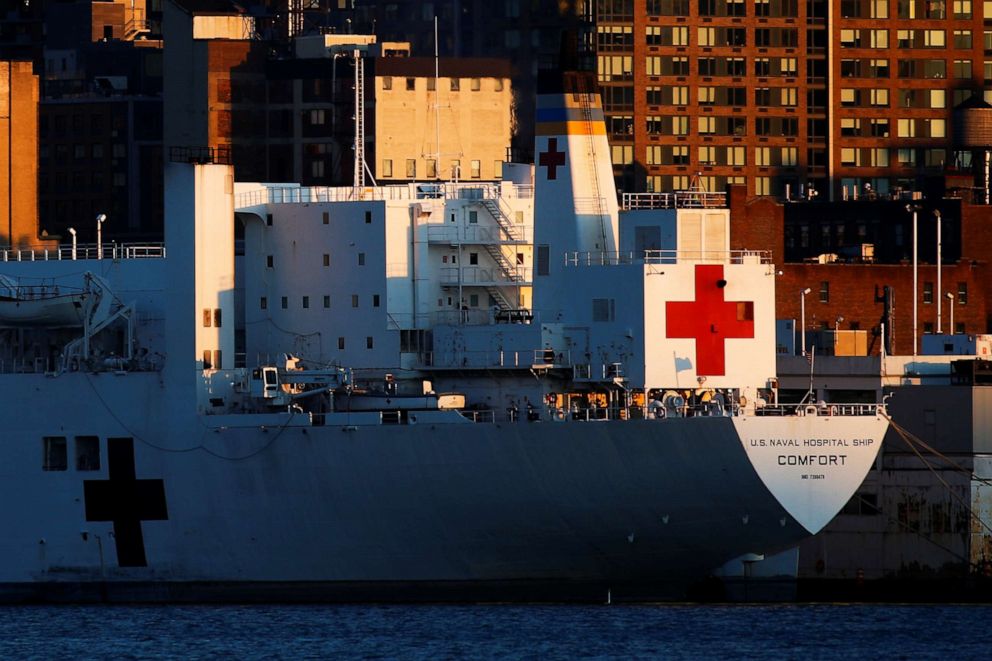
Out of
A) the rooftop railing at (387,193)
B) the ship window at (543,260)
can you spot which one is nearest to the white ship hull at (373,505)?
the ship window at (543,260)

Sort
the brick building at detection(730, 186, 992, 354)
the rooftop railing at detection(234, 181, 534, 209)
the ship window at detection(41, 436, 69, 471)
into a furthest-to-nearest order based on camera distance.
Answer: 1. the brick building at detection(730, 186, 992, 354)
2. the rooftop railing at detection(234, 181, 534, 209)
3. the ship window at detection(41, 436, 69, 471)

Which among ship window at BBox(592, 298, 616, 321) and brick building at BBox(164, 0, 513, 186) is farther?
brick building at BBox(164, 0, 513, 186)

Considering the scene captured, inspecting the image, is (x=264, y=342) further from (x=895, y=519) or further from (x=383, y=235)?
(x=895, y=519)

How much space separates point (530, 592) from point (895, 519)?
935 centimetres

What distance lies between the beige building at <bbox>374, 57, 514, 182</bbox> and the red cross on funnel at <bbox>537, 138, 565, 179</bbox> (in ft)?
83.3

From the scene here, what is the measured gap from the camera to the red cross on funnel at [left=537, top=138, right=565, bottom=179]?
60.4 metres

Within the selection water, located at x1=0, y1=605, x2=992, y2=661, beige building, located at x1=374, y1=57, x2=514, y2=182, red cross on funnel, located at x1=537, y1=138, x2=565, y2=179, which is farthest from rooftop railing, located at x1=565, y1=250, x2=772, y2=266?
beige building, located at x1=374, y1=57, x2=514, y2=182

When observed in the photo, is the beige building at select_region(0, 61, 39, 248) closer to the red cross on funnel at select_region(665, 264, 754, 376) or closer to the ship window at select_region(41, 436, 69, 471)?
the ship window at select_region(41, 436, 69, 471)

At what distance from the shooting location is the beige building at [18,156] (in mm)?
75562

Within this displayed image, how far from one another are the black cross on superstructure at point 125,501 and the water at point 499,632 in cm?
132

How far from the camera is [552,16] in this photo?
11981 centimetres

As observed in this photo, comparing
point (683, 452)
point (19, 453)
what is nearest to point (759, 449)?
point (683, 452)

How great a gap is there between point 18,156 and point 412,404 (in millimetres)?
24958

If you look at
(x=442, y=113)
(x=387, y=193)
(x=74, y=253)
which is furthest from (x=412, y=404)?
(x=442, y=113)
